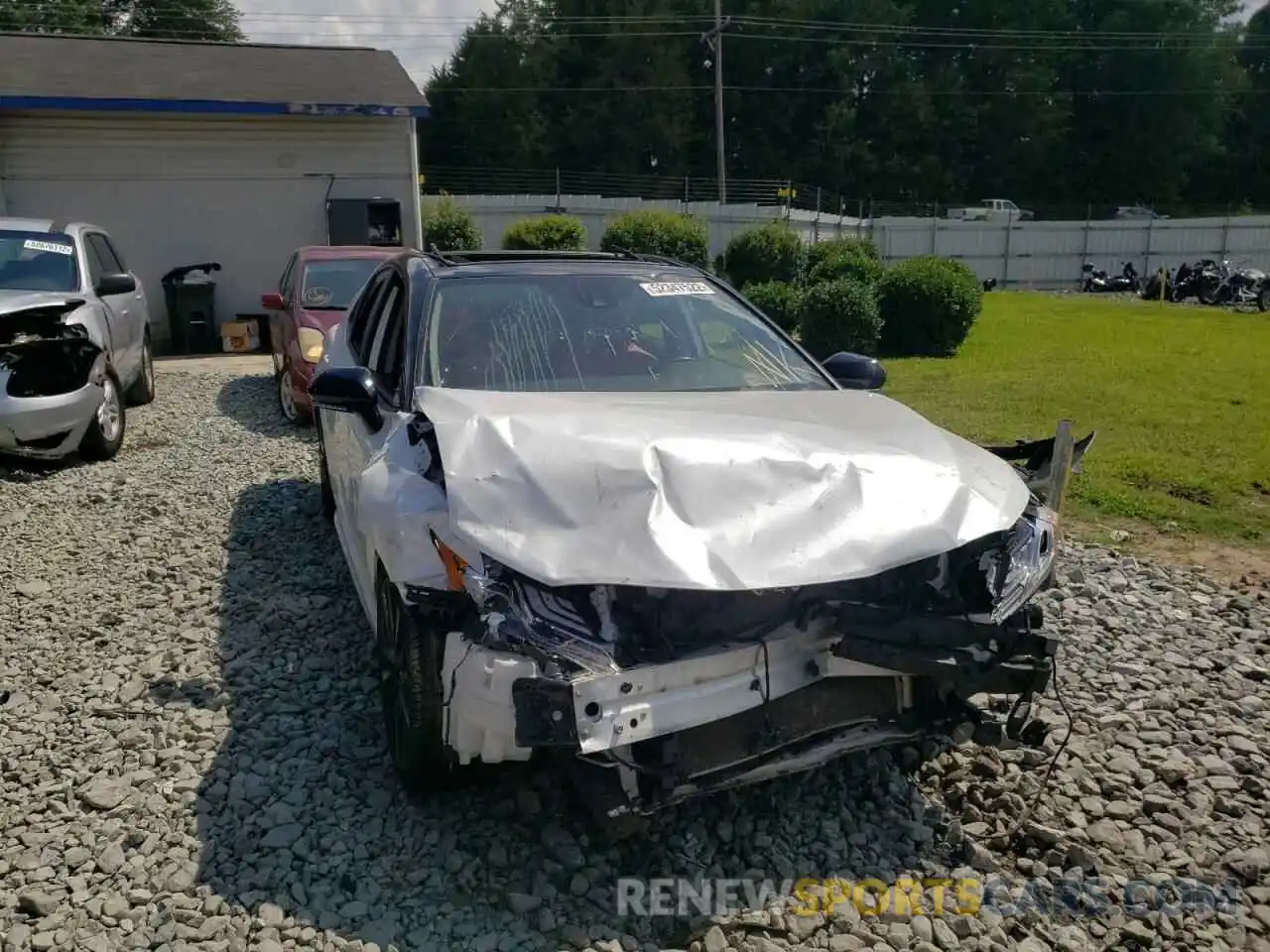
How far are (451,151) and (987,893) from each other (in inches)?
2140

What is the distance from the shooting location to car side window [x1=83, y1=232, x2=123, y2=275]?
9016 millimetres

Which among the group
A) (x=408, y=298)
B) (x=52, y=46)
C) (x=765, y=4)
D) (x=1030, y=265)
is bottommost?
(x=1030, y=265)

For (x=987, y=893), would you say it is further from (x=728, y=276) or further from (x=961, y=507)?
(x=728, y=276)

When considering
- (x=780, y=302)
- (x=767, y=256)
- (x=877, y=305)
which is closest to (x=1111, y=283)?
(x=767, y=256)

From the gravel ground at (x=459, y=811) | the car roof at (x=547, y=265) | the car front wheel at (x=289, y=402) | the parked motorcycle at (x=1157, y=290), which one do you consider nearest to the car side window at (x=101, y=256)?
the car front wheel at (x=289, y=402)

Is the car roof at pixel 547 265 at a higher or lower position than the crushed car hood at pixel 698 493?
higher

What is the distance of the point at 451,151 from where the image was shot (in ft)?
175

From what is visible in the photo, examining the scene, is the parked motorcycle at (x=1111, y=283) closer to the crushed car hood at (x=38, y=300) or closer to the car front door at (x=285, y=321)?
the car front door at (x=285, y=321)

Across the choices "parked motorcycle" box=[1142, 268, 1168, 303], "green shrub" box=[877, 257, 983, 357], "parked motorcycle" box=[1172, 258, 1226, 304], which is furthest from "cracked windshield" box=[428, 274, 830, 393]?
"parked motorcycle" box=[1142, 268, 1168, 303]

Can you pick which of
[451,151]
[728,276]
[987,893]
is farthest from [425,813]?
[451,151]

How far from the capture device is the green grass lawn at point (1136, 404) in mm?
6824

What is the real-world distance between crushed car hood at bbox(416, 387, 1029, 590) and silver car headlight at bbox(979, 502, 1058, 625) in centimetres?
10

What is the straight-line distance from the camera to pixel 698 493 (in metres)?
2.99

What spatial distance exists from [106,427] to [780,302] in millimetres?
9373
